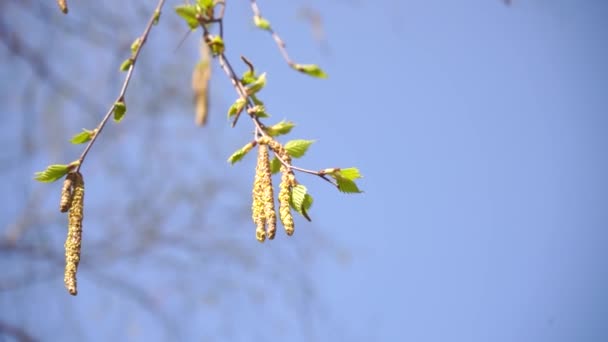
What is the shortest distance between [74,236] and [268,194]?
12.0 inches

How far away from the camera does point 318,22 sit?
207 cm

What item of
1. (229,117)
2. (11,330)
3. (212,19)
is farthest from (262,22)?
(11,330)

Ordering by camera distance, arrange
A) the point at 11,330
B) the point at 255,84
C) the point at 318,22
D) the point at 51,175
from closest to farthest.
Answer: the point at 51,175, the point at 255,84, the point at 318,22, the point at 11,330

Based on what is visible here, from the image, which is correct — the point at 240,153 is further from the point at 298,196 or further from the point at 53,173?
the point at 53,173

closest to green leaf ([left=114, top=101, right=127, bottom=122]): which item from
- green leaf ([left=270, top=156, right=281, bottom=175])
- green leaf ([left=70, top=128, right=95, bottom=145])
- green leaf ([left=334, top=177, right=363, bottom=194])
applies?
green leaf ([left=70, top=128, right=95, bottom=145])

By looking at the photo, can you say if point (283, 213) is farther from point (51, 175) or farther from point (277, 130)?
point (51, 175)

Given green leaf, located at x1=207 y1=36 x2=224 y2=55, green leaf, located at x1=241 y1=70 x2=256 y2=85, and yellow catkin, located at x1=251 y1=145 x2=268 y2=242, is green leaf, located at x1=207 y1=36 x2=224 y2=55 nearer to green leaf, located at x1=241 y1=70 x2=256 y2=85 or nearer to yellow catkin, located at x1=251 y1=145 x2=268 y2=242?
green leaf, located at x1=241 y1=70 x2=256 y2=85

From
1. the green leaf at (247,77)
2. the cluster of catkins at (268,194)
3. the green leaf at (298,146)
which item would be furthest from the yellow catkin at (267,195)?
the green leaf at (247,77)

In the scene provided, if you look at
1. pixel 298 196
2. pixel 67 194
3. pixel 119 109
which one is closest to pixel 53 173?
pixel 67 194

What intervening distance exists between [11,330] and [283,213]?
2.76 metres

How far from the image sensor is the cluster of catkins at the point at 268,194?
2.63 ft

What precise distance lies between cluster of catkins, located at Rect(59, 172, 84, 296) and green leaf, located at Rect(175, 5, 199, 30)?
36 centimetres

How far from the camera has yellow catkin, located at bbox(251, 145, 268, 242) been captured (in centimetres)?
79

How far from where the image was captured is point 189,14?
43.9 inches
